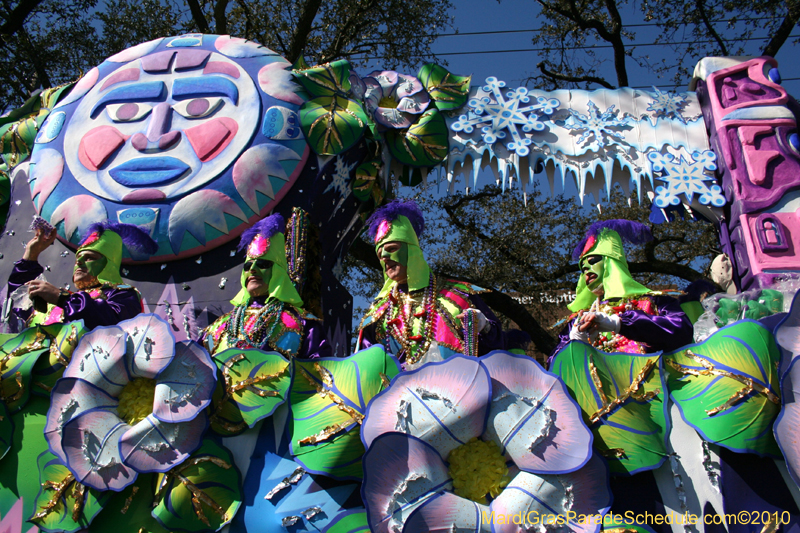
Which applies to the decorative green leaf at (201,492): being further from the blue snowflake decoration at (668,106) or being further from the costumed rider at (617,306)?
the blue snowflake decoration at (668,106)

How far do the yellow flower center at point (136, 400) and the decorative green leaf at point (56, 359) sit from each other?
43 cm

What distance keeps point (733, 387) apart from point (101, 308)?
3.00 meters

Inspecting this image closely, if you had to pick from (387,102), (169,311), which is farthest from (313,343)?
(387,102)

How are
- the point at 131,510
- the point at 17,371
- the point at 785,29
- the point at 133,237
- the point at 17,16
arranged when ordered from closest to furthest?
1. the point at 131,510
2. the point at 17,371
3. the point at 133,237
4. the point at 17,16
5. the point at 785,29

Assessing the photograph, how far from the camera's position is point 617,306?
3.52m

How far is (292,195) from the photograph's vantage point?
16.2ft

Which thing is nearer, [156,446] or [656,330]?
[156,446]

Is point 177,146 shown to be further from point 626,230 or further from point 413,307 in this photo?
point 626,230

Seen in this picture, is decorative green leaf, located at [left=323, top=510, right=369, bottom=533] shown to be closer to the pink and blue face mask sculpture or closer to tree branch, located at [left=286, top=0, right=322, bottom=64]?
the pink and blue face mask sculpture

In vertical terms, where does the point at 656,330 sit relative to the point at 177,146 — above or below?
below

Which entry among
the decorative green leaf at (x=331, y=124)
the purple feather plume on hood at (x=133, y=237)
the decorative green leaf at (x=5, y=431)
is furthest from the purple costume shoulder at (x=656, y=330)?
the purple feather plume on hood at (x=133, y=237)

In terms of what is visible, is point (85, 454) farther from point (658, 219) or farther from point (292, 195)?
point (658, 219)

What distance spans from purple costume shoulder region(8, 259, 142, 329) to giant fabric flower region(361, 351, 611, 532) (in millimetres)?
1861

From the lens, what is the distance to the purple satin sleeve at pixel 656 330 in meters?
3.03
